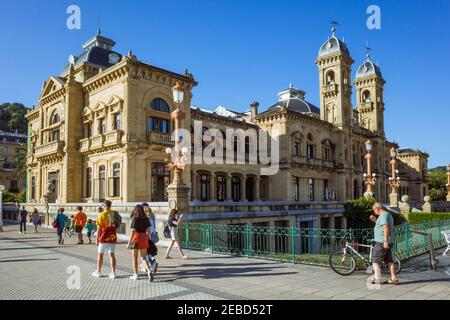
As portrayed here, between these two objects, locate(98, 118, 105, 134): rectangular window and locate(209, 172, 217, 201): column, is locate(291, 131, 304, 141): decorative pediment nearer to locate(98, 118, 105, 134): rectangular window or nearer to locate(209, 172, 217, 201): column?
locate(209, 172, 217, 201): column

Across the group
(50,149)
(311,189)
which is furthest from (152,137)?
(311,189)

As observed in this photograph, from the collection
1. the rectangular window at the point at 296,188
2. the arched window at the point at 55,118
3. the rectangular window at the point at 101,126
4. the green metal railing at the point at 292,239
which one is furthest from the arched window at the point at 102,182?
the rectangular window at the point at 296,188

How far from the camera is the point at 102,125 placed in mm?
29703

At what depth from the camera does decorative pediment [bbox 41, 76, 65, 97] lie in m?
32.5

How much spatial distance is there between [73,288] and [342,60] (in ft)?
161

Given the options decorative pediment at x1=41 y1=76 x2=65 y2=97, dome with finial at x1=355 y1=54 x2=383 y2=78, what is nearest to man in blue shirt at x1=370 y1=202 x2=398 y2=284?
decorative pediment at x1=41 y1=76 x2=65 y2=97

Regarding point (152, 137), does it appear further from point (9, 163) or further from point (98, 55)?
point (9, 163)

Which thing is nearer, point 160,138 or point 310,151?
point 160,138

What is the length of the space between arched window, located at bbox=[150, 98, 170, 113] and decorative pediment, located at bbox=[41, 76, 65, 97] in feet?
31.2

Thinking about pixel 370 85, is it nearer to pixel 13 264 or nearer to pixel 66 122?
pixel 66 122

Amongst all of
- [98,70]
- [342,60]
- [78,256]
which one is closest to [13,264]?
[78,256]

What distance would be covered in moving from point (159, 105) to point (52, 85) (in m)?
12.5

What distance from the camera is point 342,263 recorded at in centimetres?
973

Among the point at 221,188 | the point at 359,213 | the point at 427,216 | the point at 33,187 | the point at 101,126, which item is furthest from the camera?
the point at 33,187
